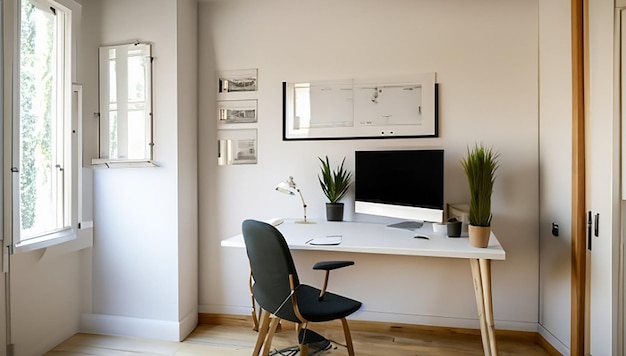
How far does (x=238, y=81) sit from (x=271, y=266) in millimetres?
1709

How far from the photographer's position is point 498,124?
7.85 ft

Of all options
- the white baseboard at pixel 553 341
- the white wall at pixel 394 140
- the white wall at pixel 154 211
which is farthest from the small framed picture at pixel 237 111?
the white baseboard at pixel 553 341

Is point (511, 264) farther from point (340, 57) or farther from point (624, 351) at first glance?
point (340, 57)

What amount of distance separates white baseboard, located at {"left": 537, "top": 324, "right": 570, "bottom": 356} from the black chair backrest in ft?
5.87

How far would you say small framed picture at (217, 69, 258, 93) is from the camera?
8.94 feet

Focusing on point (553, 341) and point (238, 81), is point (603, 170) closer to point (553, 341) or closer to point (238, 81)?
point (553, 341)

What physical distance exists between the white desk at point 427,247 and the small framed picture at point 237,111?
1.07m

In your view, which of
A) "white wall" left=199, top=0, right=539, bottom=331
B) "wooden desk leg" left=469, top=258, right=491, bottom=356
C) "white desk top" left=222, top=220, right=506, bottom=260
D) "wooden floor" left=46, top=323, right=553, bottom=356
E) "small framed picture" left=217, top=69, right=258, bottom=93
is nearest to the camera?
"white desk top" left=222, top=220, right=506, bottom=260

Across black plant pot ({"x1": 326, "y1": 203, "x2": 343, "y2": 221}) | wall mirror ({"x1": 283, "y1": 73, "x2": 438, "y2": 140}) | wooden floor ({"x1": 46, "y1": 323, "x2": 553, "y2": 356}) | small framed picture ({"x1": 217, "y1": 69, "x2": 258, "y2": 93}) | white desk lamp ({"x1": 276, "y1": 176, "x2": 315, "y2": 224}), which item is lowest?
wooden floor ({"x1": 46, "y1": 323, "x2": 553, "y2": 356})

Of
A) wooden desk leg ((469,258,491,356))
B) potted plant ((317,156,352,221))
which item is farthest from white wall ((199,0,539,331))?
wooden desk leg ((469,258,491,356))

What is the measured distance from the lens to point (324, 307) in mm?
1787

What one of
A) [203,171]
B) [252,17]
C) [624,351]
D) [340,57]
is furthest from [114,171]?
[624,351]

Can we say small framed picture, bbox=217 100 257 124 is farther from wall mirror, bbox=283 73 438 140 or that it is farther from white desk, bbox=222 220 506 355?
white desk, bbox=222 220 506 355

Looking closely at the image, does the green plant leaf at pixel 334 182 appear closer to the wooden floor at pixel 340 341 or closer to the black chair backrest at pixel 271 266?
the black chair backrest at pixel 271 266
